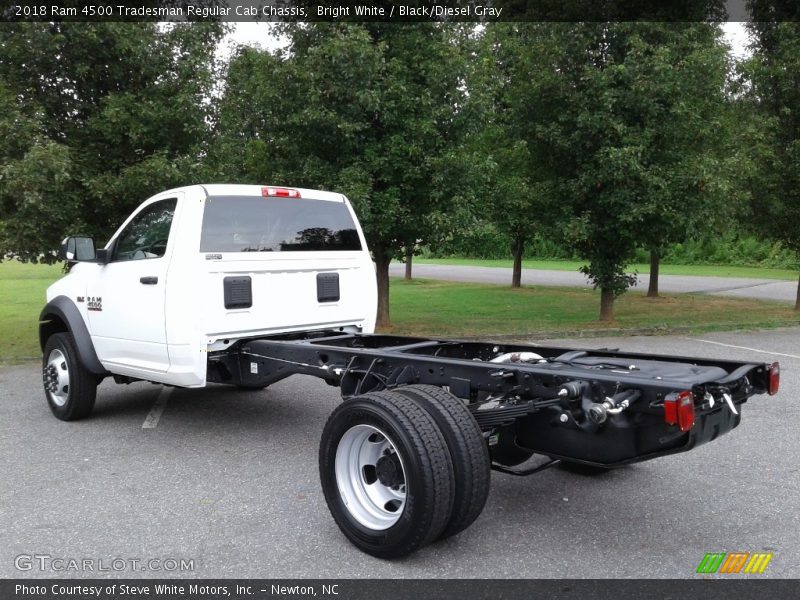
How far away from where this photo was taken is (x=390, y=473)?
3.95 meters

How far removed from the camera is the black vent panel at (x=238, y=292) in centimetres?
575

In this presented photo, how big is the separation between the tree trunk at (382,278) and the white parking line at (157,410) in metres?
5.18

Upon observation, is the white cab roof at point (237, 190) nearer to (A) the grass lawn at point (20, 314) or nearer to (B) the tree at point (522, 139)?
(B) the tree at point (522, 139)

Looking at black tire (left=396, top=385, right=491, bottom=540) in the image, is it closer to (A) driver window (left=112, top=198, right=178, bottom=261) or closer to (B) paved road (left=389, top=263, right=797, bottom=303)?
Result: (A) driver window (left=112, top=198, right=178, bottom=261)

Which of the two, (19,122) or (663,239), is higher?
(19,122)

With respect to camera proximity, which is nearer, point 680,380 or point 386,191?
point 680,380

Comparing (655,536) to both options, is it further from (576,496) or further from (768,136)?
(768,136)

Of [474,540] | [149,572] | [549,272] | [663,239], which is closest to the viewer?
[149,572]

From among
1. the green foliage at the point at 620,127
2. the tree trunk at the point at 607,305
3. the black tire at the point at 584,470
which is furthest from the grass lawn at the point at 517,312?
the black tire at the point at 584,470

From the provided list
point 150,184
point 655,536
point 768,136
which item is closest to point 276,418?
point 655,536

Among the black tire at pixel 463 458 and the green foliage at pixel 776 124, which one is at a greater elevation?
the green foliage at pixel 776 124

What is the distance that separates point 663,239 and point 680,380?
10.5 meters

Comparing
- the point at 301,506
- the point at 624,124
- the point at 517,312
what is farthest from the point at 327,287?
the point at 517,312

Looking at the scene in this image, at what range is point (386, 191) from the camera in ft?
38.9
